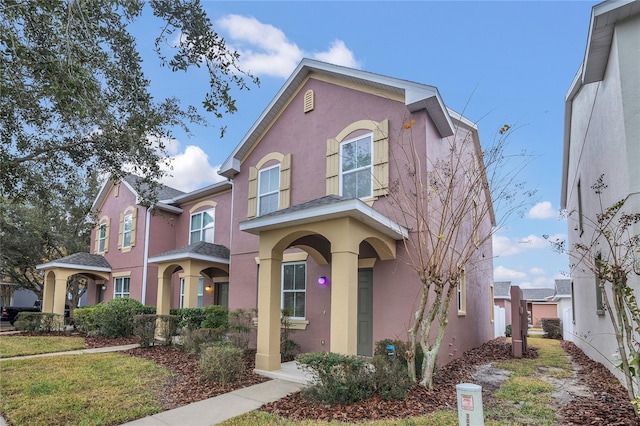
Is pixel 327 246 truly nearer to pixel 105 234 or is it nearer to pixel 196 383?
pixel 196 383

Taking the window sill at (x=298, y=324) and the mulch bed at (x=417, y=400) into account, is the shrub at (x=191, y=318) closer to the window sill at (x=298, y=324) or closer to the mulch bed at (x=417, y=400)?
the mulch bed at (x=417, y=400)

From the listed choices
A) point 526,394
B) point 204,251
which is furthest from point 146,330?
point 526,394

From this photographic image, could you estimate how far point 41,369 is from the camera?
29.2 ft

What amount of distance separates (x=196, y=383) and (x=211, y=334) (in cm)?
289

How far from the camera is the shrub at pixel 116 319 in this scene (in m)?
14.9

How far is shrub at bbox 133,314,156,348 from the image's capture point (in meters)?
12.1

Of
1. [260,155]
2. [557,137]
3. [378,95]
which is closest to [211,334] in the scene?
[260,155]

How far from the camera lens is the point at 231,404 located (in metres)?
6.45

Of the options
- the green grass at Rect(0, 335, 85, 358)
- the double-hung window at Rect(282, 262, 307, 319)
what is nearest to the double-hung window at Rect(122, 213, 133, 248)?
the green grass at Rect(0, 335, 85, 358)

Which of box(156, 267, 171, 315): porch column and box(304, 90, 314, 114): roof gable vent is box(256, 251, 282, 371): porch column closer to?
box(304, 90, 314, 114): roof gable vent

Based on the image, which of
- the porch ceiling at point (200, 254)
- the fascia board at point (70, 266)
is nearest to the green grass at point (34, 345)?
the porch ceiling at point (200, 254)

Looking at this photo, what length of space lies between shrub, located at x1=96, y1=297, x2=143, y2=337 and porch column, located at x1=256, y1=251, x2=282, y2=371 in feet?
27.6

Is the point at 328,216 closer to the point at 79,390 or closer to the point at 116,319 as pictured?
the point at 79,390

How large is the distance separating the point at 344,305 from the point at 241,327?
450 cm
